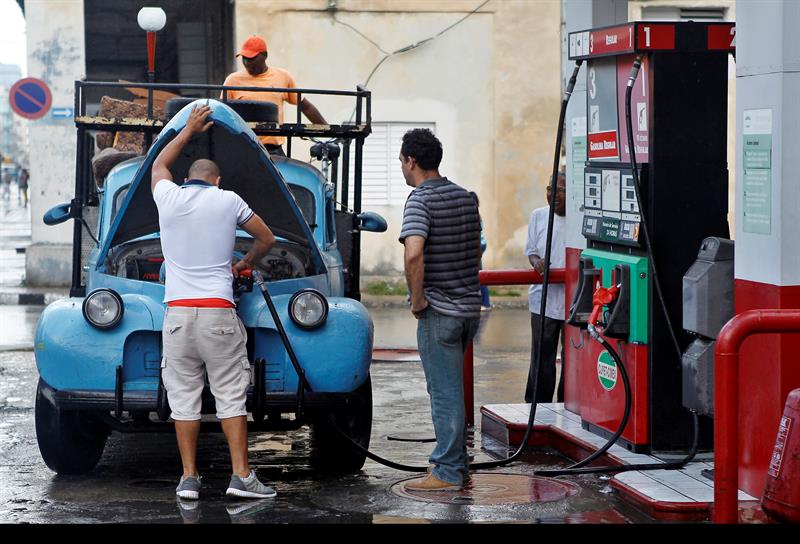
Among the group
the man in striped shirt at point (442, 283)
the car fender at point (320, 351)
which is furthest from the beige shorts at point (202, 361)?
the man in striped shirt at point (442, 283)

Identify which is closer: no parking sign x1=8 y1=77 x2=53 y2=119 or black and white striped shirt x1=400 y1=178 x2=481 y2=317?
black and white striped shirt x1=400 y1=178 x2=481 y2=317

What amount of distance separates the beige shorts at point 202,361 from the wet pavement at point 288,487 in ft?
1.64

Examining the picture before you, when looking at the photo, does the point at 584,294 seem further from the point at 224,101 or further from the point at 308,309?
the point at 224,101

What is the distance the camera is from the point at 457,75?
19.4 meters

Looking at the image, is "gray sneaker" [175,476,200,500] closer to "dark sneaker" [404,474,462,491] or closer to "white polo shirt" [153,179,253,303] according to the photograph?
"white polo shirt" [153,179,253,303]

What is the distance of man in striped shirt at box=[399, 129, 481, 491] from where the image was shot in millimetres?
6988

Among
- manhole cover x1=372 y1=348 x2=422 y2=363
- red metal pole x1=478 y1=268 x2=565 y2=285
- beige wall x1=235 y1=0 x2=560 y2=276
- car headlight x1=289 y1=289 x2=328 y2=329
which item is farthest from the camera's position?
beige wall x1=235 y1=0 x2=560 y2=276

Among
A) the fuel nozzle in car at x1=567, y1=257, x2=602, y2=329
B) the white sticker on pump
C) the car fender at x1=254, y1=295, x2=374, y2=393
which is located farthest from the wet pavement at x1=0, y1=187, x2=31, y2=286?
the white sticker on pump

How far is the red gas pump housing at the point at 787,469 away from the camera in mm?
5859

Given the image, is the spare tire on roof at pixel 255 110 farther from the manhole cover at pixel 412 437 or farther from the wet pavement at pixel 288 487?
the manhole cover at pixel 412 437

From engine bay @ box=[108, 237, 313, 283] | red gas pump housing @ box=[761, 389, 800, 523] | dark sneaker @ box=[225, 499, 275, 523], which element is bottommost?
dark sneaker @ box=[225, 499, 275, 523]

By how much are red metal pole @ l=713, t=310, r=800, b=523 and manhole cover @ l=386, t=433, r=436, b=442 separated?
341cm
